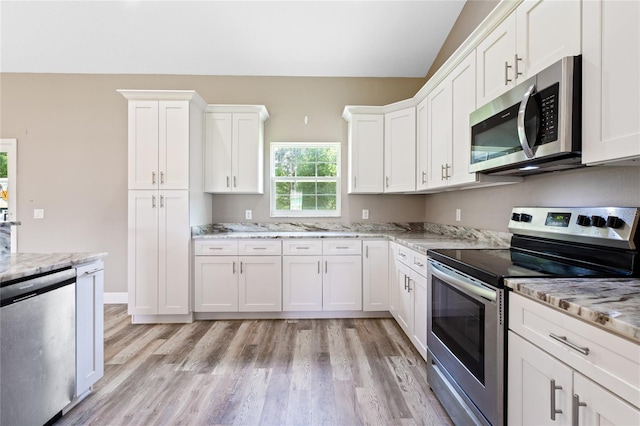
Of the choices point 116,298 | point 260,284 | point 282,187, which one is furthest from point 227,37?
point 116,298

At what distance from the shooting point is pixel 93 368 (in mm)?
1871

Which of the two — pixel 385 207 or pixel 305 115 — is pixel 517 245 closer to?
pixel 385 207

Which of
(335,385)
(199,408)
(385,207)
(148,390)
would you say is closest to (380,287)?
(385,207)

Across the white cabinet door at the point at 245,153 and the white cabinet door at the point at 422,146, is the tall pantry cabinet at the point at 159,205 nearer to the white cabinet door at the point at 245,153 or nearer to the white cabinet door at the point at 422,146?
the white cabinet door at the point at 245,153

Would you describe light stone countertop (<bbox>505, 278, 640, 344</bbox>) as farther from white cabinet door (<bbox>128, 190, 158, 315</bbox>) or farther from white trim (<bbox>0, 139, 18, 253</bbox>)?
white trim (<bbox>0, 139, 18, 253</bbox>)

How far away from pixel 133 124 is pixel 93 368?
232 centimetres

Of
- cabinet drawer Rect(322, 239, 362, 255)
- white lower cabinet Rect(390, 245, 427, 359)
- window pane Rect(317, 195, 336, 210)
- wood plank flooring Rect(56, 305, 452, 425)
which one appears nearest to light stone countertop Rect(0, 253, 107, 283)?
wood plank flooring Rect(56, 305, 452, 425)

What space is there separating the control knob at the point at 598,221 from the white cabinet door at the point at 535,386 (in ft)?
2.34

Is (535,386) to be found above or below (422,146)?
below

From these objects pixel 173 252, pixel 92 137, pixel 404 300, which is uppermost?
pixel 92 137

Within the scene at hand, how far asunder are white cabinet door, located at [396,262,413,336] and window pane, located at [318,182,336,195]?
1.40 metres

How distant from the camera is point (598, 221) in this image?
1.38 metres

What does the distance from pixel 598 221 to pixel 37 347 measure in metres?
2.85

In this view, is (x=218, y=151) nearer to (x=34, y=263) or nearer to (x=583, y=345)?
(x=34, y=263)
